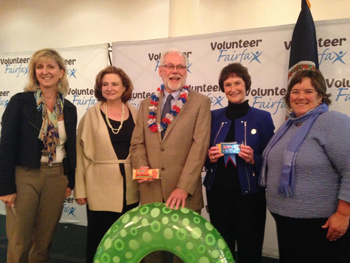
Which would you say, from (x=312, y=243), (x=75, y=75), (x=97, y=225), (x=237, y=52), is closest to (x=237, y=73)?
(x=312, y=243)

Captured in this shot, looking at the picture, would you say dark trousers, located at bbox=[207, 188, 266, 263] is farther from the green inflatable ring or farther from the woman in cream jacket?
the woman in cream jacket

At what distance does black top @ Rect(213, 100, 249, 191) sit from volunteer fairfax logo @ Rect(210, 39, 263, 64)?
1.20 metres

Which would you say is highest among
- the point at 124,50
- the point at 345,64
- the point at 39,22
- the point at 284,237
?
the point at 39,22

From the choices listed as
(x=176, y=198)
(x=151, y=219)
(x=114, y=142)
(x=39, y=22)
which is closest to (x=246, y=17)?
(x=114, y=142)

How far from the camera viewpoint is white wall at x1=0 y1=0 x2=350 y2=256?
124 inches

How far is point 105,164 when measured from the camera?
5.82 feet

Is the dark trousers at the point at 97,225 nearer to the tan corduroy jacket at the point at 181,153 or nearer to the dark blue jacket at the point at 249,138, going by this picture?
the tan corduroy jacket at the point at 181,153

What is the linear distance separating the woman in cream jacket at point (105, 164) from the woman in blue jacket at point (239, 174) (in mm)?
606

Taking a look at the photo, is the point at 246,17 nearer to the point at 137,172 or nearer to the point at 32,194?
the point at 137,172

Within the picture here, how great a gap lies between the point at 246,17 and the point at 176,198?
299 centimetres

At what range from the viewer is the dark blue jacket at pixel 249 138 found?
1.53 m

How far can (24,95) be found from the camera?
1730 mm

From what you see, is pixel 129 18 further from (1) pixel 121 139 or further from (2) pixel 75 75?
(1) pixel 121 139

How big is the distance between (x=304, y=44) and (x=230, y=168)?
1.51 m
